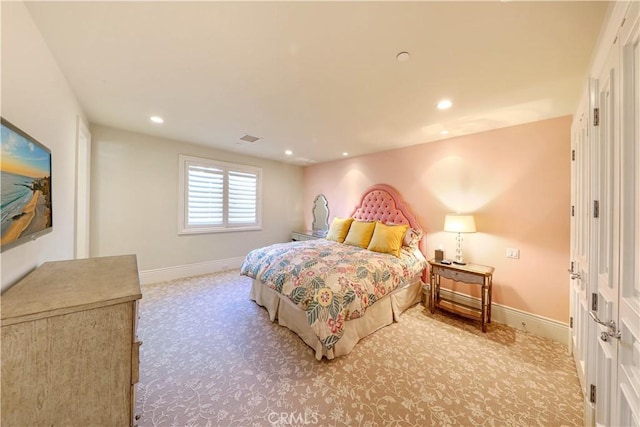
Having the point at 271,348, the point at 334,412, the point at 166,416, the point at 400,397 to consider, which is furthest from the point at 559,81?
the point at 166,416

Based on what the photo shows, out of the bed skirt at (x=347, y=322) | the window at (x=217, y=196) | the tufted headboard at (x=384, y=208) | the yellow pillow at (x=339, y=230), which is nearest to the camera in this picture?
the bed skirt at (x=347, y=322)

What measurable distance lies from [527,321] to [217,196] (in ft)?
16.6

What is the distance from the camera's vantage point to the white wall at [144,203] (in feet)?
10.7

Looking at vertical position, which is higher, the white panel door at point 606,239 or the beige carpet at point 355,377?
the white panel door at point 606,239

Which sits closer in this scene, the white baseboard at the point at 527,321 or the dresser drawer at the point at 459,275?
the white baseboard at the point at 527,321

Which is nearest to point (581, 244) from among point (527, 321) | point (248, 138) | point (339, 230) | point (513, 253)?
point (513, 253)

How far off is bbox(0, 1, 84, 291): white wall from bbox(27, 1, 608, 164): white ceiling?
0.46 ft

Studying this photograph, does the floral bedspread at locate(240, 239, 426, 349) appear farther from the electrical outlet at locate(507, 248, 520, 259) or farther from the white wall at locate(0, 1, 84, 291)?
the white wall at locate(0, 1, 84, 291)

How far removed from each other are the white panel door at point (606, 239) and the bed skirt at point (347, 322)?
5.11 ft

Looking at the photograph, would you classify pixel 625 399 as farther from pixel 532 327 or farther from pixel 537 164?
pixel 537 164

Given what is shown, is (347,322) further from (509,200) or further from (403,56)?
(509,200)

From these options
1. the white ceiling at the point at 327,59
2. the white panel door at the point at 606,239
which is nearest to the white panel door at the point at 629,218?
the white panel door at the point at 606,239

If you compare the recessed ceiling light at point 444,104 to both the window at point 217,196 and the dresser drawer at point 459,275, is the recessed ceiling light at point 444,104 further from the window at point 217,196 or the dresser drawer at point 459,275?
the window at point 217,196

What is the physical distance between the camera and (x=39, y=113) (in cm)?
148
